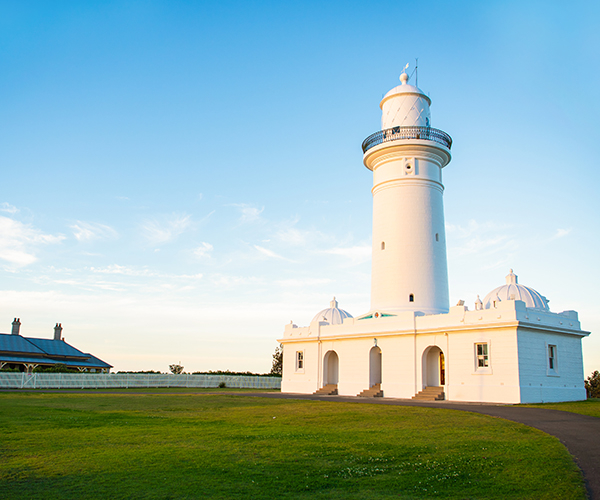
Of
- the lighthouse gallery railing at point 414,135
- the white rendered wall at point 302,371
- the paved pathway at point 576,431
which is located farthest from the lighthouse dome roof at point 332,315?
the paved pathway at point 576,431

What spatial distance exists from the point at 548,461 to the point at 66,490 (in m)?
6.96

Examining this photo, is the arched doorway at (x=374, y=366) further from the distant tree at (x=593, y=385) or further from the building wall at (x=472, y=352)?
the distant tree at (x=593, y=385)

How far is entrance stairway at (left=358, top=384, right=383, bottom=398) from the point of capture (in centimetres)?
2674

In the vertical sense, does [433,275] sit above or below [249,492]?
above

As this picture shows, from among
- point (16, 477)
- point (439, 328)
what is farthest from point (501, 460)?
point (439, 328)

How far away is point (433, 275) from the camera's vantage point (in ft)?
93.6

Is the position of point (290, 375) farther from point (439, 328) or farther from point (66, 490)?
point (66, 490)

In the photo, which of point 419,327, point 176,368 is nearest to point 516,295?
point 419,327

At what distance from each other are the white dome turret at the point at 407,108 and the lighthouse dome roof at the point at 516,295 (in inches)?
424

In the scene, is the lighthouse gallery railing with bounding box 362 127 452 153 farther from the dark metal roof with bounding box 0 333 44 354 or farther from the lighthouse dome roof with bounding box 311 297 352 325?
the dark metal roof with bounding box 0 333 44 354

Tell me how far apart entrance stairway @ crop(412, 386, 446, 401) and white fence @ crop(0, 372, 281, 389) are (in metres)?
18.6

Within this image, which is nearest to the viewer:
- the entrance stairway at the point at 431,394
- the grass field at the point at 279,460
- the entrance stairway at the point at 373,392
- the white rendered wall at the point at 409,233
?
the grass field at the point at 279,460

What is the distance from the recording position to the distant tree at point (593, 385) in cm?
4970

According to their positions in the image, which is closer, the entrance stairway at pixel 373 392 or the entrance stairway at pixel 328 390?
the entrance stairway at pixel 373 392
